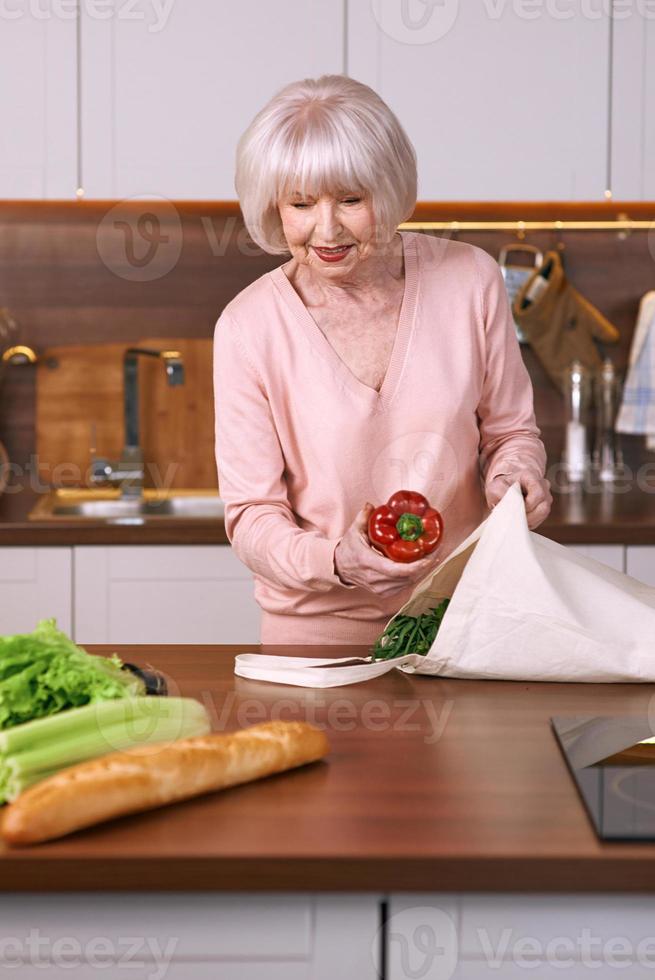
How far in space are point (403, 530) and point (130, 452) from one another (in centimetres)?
175

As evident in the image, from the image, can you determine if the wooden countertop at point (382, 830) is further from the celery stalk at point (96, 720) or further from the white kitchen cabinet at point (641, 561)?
the white kitchen cabinet at point (641, 561)

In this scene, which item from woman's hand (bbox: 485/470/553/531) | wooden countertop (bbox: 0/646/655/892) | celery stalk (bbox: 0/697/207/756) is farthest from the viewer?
woman's hand (bbox: 485/470/553/531)

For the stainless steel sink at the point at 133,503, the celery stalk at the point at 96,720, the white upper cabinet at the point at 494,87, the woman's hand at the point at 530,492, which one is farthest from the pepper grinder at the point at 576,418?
the celery stalk at the point at 96,720

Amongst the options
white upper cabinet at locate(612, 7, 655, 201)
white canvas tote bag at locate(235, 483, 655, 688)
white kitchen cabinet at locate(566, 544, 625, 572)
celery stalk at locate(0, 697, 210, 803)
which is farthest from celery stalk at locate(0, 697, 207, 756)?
white upper cabinet at locate(612, 7, 655, 201)

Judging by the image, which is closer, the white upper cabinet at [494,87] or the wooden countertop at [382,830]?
the wooden countertop at [382,830]

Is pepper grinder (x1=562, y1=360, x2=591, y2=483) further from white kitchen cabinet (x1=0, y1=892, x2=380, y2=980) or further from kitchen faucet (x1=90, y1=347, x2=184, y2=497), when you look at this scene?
white kitchen cabinet (x1=0, y1=892, x2=380, y2=980)

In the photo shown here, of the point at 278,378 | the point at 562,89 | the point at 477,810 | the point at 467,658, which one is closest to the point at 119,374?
the point at 562,89

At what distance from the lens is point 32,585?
8.30ft

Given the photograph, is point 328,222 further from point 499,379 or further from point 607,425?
point 607,425

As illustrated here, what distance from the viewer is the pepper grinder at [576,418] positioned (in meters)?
3.05

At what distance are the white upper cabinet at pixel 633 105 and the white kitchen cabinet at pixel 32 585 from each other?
144 centimetres

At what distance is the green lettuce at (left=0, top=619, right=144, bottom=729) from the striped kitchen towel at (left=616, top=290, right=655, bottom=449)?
209 cm

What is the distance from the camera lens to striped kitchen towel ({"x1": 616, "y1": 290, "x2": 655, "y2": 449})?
299cm

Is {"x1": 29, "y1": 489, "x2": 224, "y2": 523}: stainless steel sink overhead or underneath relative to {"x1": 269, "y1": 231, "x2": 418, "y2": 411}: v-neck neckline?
underneath
